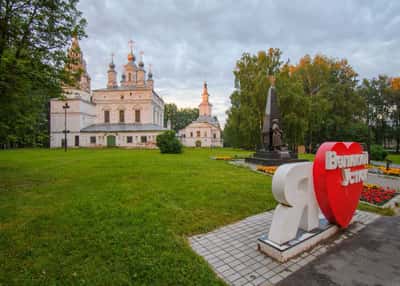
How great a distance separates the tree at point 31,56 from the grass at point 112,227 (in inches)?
89.0

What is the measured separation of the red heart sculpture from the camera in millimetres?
3369

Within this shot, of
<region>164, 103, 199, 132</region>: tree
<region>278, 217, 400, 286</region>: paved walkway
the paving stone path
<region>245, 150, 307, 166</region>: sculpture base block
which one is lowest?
the paving stone path

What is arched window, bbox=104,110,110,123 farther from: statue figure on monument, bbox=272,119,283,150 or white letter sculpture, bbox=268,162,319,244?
white letter sculpture, bbox=268,162,319,244

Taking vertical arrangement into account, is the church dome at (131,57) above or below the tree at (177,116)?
above

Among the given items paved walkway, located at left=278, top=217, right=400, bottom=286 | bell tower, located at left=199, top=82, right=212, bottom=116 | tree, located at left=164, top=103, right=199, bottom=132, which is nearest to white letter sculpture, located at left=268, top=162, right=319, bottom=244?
paved walkway, located at left=278, top=217, right=400, bottom=286

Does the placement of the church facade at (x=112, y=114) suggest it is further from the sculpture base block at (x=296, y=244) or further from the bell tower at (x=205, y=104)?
the sculpture base block at (x=296, y=244)

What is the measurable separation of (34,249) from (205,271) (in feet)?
8.70

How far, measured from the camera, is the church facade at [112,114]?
36.0 metres

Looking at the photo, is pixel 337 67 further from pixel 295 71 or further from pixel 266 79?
pixel 266 79

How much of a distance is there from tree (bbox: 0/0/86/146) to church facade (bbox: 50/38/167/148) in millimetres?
27113

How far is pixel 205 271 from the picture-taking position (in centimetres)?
259

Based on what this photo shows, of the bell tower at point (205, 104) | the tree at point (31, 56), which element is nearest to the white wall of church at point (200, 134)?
the bell tower at point (205, 104)

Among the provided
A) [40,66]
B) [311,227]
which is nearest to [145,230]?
[311,227]

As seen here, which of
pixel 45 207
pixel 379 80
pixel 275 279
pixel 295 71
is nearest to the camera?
pixel 275 279
